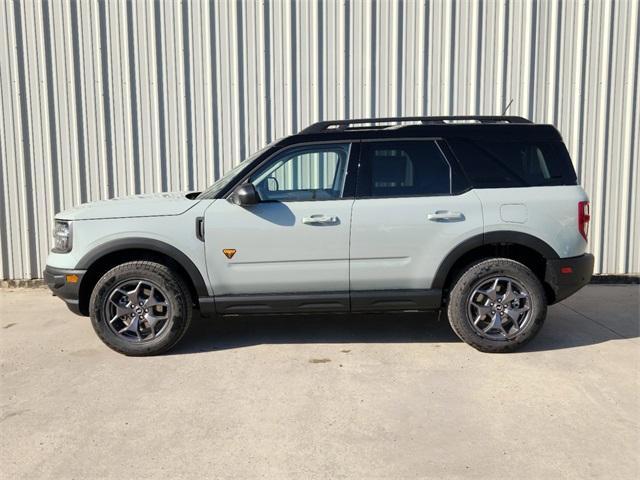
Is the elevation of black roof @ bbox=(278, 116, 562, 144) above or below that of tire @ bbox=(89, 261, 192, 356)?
above

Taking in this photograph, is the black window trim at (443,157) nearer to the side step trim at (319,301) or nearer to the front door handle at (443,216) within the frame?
the front door handle at (443,216)

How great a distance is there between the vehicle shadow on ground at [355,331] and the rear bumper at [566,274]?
56 cm

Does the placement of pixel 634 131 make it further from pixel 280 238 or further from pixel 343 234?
pixel 280 238

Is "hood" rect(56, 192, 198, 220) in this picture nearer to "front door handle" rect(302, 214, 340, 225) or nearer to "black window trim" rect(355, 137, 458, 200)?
"front door handle" rect(302, 214, 340, 225)

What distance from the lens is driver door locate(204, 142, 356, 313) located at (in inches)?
161

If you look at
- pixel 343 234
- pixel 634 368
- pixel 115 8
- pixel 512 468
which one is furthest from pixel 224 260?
pixel 115 8

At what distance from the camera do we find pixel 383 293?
4.20 metres

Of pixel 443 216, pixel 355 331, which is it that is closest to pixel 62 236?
pixel 355 331

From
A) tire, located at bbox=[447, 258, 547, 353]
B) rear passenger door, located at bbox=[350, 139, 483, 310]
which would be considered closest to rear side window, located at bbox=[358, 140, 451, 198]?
rear passenger door, located at bbox=[350, 139, 483, 310]

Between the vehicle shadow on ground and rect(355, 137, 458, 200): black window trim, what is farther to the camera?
the vehicle shadow on ground

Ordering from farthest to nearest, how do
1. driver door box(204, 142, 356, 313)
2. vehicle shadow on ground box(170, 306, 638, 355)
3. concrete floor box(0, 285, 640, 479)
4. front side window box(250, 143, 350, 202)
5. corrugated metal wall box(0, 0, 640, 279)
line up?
1. corrugated metal wall box(0, 0, 640, 279)
2. vehicle shadow on ground box(170, 306, 638, 355)
3. front side window box(250, 143, 350, 202)
4. driver door box(204, 142, 356, 313)
5. concrete floor box(0, 285, 640, 479)

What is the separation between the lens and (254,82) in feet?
22.0

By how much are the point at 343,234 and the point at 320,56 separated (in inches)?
139

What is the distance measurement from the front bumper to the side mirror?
4.73 ft
